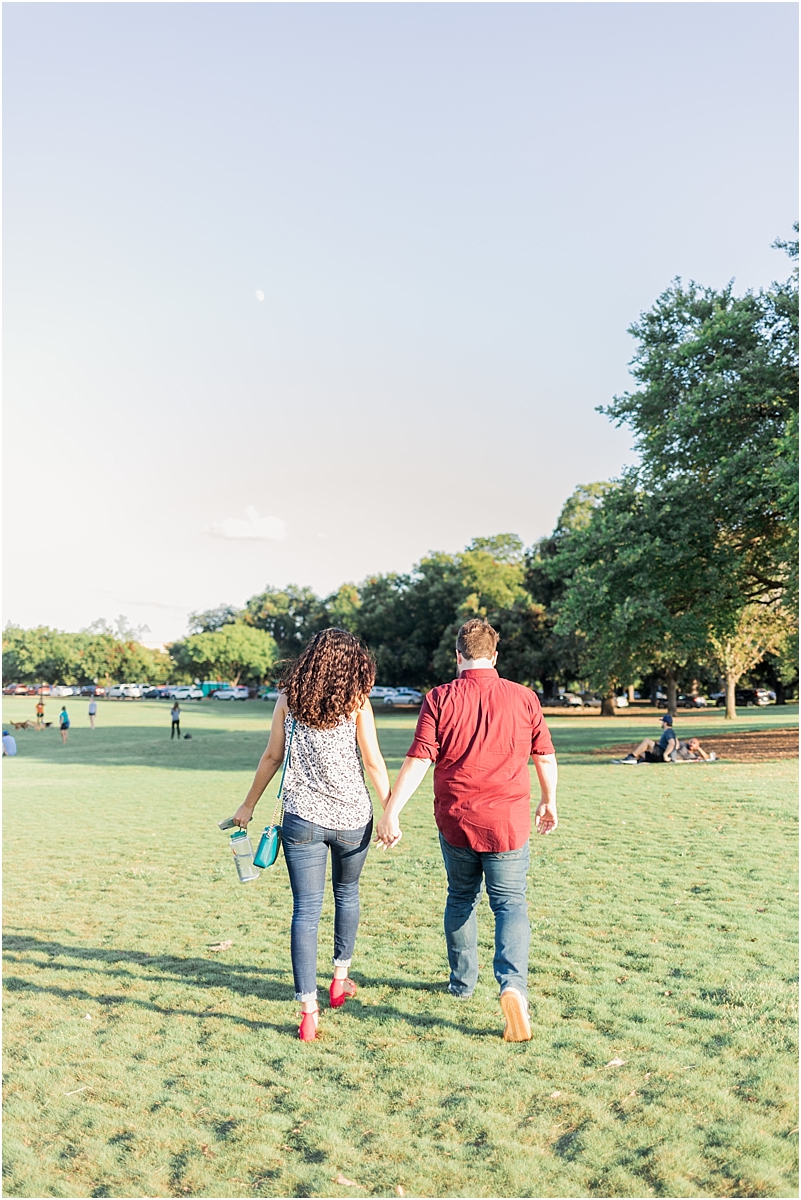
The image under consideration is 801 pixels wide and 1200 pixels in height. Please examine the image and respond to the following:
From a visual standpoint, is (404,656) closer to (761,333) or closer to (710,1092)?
(761,333)

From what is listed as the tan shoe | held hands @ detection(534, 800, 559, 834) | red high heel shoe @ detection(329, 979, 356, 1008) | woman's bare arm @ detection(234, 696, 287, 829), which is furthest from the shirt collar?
red high heel shoe @ detection(329, 979, 356, 1008)

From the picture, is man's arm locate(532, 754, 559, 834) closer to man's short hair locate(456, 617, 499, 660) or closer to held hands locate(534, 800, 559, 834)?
held hands locate(534, 800, 559, 834)

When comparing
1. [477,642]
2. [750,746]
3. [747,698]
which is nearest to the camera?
[477,642]

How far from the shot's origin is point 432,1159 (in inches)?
139

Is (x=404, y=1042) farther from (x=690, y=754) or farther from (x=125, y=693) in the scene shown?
(x=125, y=693)

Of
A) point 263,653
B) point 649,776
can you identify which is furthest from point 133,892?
point 263,653

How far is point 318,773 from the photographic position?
490 cm

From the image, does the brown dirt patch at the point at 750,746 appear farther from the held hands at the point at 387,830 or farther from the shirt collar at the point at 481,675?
the held hands at the point at 387,830

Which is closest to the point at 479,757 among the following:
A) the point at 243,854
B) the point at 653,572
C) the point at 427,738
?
the point at 427,738

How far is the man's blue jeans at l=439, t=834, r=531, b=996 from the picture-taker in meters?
4.84

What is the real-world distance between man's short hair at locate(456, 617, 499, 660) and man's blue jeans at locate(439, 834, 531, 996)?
1.04m

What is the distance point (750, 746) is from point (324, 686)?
70.5ft

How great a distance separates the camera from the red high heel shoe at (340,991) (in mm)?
5215

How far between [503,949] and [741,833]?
23.7 feet
